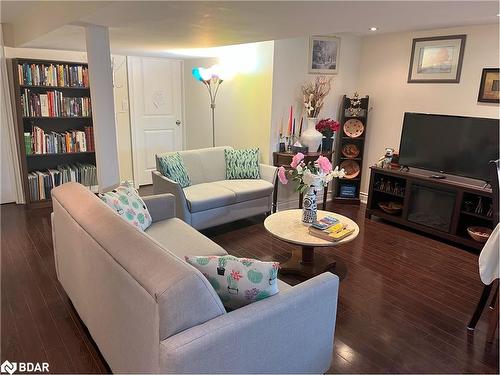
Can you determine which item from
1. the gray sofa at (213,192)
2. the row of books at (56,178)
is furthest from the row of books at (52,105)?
the gray sofa at (213,192)

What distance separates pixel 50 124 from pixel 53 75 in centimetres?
66

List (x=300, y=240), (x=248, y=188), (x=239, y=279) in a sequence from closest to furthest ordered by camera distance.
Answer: (x=239, y=279)
(x=300, y=240)
(x=248, y=188)

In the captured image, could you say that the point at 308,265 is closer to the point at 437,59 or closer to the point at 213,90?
the point at 437,59

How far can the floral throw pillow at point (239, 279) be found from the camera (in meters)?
1.55

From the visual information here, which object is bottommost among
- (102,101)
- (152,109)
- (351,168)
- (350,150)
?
(351,168)

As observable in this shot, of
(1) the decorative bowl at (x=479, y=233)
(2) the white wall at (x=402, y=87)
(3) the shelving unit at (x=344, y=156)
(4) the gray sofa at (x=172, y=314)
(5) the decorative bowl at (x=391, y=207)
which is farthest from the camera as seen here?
(3) the shelving unit at (x=344, y=156)

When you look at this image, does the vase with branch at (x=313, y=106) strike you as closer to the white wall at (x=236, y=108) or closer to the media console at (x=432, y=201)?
the white wall at (x=236, y=108)

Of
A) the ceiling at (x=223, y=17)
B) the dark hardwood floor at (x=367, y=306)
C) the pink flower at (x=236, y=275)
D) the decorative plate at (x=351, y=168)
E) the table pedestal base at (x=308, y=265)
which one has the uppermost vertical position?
the ceiling at (x=223, y=17)

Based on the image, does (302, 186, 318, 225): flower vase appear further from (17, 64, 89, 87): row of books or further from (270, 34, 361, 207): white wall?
(17, 64, 89, 87): row of books

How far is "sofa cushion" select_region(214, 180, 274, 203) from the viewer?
4012 mm

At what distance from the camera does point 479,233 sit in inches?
139

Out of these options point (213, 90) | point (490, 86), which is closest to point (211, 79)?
point (213, 90)

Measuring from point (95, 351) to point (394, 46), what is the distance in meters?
4.57

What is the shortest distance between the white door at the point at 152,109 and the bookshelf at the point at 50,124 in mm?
779
